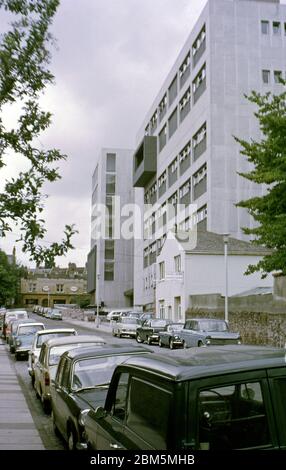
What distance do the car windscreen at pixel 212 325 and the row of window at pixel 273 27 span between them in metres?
33.3

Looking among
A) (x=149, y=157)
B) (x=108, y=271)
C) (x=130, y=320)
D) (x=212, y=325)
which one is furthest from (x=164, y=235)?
(x=108, y=271)

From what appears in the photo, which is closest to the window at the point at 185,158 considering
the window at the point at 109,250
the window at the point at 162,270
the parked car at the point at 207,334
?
the window at the point at 162,270

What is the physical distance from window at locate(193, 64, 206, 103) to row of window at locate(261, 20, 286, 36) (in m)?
6.26

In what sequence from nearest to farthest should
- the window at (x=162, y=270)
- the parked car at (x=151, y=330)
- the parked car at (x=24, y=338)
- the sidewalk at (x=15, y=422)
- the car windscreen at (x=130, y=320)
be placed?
the sidewalk at (x=15, y=422) < the parked car at (x=24, y=338) < the parked car at (x=151, y=330) < the car windscreen at (x=130, y=320) < the window at (x=162, y=270)

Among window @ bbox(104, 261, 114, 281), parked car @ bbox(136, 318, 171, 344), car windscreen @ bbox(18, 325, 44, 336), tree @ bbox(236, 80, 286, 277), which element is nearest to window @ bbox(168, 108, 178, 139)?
parked car @ bbox(136, 318, 171, 344)

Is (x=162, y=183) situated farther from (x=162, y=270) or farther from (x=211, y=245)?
(x=211, y=245)

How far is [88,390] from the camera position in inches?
294

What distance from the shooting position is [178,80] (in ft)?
194

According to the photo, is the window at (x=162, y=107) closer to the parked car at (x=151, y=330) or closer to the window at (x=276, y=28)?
the window at (x=276, y=28)

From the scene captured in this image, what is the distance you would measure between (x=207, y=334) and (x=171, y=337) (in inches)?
177

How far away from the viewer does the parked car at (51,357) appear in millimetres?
10914

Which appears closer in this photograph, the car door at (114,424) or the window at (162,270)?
the car door at (114,424)

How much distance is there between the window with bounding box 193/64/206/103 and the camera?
5013 cm

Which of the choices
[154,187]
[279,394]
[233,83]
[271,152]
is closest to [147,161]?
[154,187]
